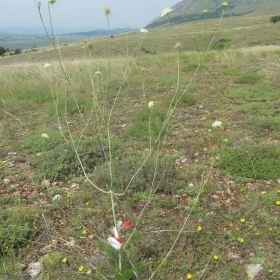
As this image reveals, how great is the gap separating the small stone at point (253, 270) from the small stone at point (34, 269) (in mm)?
1593

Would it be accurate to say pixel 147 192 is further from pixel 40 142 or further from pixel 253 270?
pixel 40 142

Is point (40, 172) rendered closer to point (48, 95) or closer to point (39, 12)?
point (39, 12)

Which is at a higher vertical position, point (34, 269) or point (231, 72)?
point (231, 72)

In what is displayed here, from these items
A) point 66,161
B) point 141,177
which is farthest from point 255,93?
point 66,161

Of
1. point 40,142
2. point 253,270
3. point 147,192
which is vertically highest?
point 40,142

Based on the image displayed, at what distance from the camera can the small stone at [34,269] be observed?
77.7 inches

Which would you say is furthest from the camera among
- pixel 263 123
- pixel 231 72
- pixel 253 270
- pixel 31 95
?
pixel 231 72

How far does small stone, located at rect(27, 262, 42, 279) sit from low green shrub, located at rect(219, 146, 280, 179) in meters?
2.25

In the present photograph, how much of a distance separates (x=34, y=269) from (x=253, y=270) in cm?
168

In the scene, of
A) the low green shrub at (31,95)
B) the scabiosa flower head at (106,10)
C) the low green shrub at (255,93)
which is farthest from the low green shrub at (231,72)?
the scabiosa flower head at (106,10)

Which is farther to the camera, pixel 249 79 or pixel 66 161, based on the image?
pixel 249 79

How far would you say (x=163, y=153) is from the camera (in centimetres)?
365

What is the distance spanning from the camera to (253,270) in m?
1.94

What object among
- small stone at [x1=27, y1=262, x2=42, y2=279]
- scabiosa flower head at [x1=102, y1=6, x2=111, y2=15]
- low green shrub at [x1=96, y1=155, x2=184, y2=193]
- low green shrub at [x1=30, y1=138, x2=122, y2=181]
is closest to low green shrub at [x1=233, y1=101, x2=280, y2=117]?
low green shrub at [x1=96, y1=155, x2=184, y2=193]
